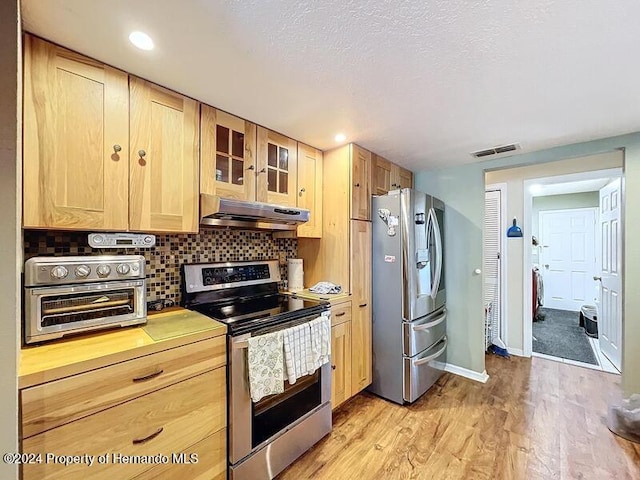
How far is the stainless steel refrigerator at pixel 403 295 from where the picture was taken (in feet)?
7.77

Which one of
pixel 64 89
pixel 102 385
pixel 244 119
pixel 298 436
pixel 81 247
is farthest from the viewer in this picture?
pixel 244 119

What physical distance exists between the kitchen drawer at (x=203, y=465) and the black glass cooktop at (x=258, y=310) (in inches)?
21.3

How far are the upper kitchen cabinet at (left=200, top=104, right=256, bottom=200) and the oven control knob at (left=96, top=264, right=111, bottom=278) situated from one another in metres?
0.65

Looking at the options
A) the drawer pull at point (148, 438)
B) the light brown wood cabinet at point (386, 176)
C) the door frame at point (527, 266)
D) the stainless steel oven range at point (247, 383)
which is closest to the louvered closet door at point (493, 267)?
the door frame at point (527, 266)

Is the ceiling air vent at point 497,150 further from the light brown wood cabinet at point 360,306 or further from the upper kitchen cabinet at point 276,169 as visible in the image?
the upper kitchen cabinet at point 276,169

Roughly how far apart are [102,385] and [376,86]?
188cm

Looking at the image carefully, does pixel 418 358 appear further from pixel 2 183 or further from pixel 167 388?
pixel 2 183

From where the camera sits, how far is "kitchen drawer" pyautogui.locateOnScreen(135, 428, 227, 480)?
1.23 m

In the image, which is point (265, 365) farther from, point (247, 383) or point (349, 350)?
point (349, 350)

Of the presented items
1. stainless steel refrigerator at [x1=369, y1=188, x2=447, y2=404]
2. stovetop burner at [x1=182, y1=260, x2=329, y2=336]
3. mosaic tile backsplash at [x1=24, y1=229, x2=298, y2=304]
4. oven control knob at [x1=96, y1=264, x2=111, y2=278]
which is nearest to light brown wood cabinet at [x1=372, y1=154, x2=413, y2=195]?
stainless steel refrigerator at [x1=369, y1=188, x2=447, y2=404]

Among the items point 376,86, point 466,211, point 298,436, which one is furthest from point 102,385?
point 466,211

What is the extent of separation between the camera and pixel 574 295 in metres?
5.32

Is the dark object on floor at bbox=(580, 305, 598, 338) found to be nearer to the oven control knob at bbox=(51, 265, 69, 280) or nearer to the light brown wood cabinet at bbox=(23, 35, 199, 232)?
the light brown wood cabinet at bbox=(23, 35, 199, 232)

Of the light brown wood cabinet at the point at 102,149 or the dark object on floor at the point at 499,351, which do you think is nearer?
the light brown wood cabinet at the point at 102,149
